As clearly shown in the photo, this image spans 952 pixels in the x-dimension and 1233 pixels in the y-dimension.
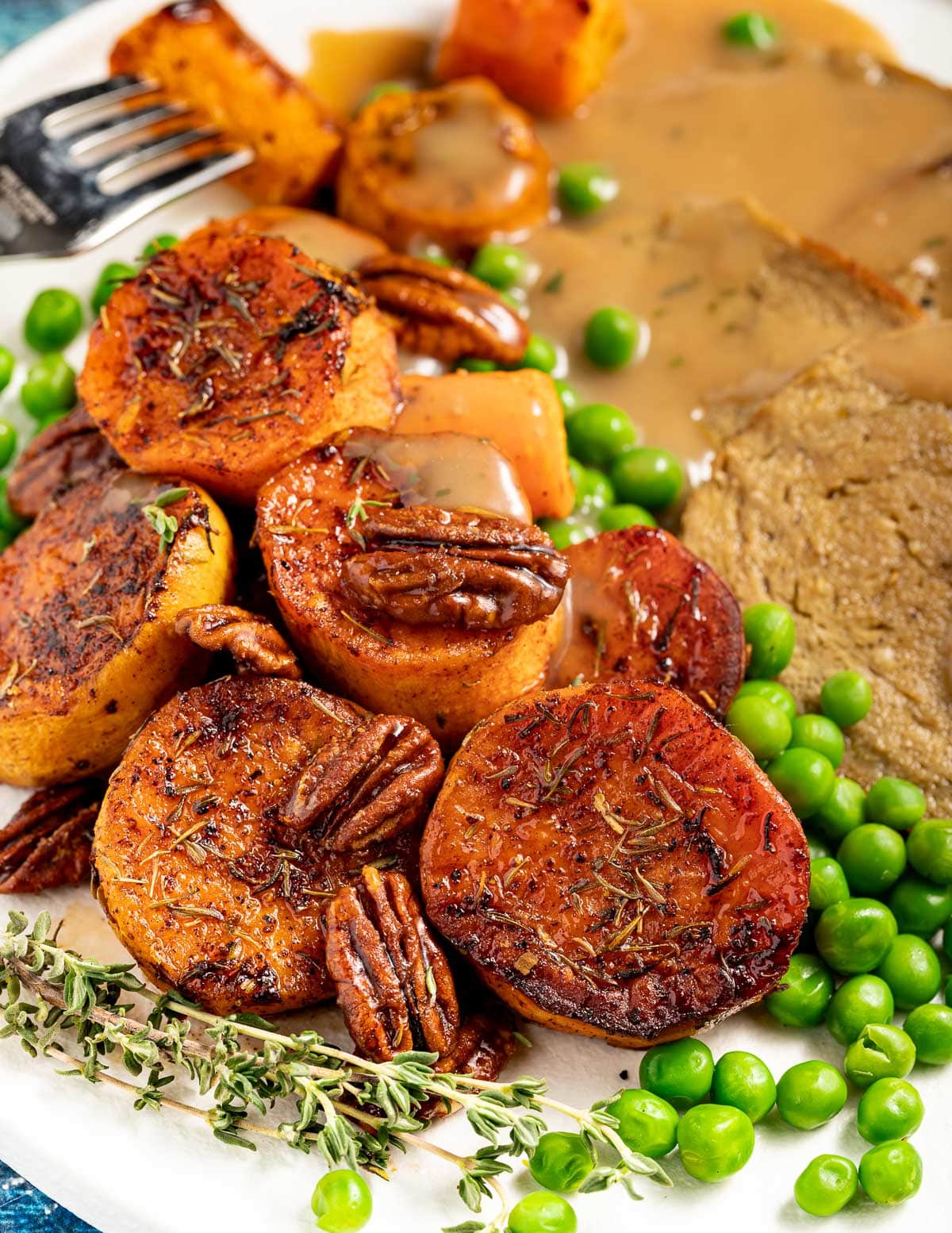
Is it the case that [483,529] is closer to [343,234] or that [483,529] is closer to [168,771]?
[168,771]

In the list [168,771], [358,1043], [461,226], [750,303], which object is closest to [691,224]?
[750,303]

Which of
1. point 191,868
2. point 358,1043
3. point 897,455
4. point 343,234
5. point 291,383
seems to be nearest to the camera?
point 358,1043

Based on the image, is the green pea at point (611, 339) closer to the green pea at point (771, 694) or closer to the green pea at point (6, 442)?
the green pea at point (771, 694)

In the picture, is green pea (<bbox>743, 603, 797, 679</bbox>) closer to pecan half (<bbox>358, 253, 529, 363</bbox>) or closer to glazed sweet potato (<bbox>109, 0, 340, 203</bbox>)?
pecan half (<bbox>358, 253, 529, 363</bbox>)

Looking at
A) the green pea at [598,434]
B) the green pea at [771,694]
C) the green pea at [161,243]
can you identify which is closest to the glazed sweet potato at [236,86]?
the green pea at [161,243]

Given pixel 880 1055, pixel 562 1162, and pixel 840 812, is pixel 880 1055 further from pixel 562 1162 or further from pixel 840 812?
pixel 562 1162
